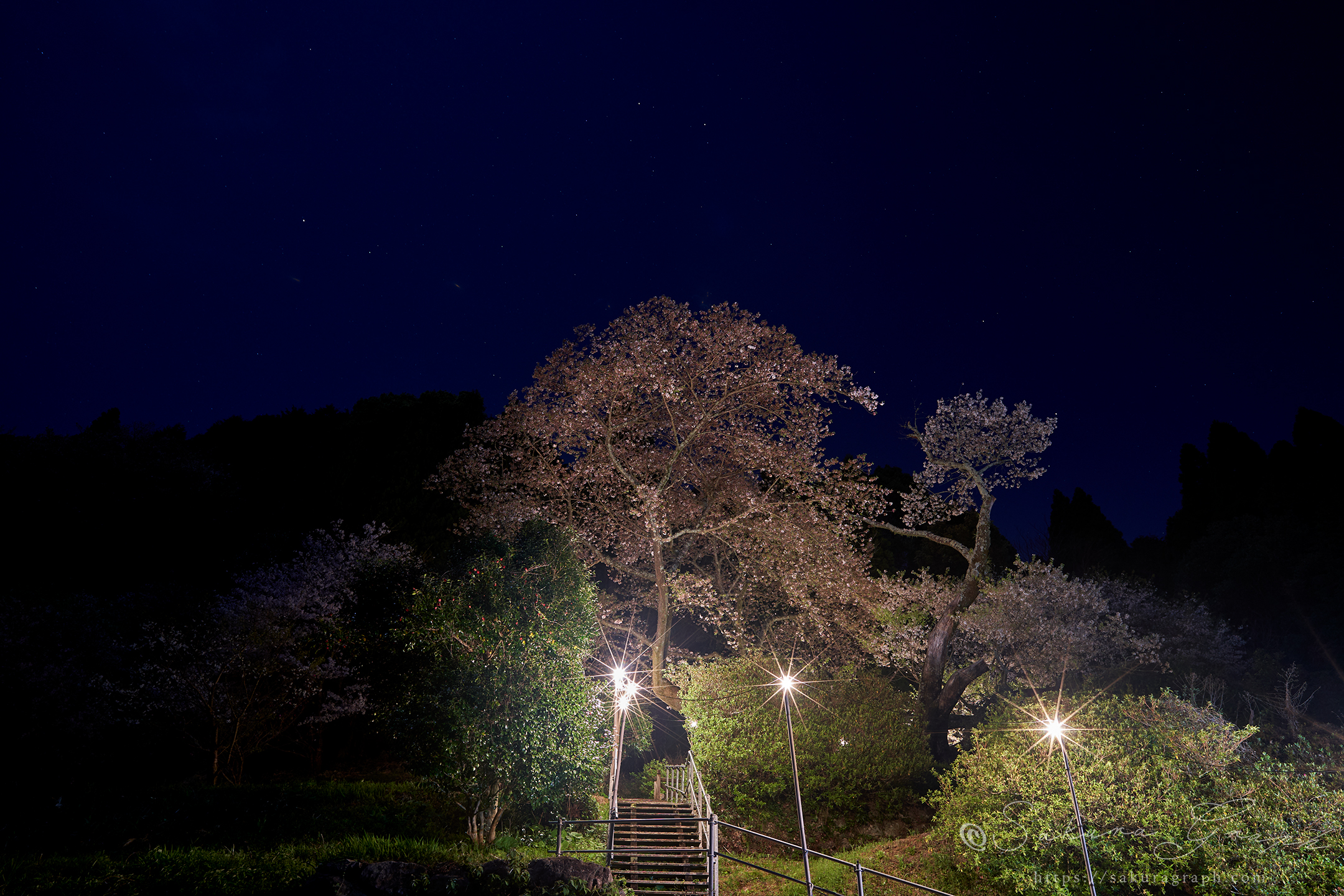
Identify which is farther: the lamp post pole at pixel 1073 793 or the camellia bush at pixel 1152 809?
the lamp post pole at pixel 1073 793

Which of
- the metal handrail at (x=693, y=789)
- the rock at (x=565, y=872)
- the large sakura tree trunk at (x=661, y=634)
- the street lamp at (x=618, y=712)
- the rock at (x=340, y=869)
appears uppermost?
the large sakura tree trunk at (x=661, y=634)

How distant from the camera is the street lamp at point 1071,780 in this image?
1143 centimetres

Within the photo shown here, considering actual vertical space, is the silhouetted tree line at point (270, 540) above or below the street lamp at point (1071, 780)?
above

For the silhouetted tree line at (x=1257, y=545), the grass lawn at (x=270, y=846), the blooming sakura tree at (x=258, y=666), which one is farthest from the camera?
the silhouetted tree line at (x=1257, y=545)

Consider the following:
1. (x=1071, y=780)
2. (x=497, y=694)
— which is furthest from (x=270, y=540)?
(x=1071, y=780)

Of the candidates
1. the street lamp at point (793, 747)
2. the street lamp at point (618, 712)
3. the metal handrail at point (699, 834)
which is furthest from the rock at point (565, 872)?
the street lamp at point (618, 712)

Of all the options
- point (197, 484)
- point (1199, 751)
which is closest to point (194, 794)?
point (197, 484)

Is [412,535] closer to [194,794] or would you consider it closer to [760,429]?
[194,794]

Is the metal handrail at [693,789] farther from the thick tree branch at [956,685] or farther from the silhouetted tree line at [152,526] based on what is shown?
the silhouetted tree line at [152,526]

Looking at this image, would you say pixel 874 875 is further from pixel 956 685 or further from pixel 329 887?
pixel 329 887

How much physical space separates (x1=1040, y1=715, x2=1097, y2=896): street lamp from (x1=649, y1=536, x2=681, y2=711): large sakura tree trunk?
957cm

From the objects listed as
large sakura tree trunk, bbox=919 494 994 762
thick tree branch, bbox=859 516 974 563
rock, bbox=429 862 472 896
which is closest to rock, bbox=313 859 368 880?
rock, bbox=429 862 472 896

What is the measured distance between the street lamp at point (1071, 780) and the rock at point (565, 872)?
787 cm

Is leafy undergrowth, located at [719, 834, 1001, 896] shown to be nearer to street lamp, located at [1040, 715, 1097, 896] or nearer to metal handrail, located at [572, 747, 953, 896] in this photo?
metal handrail, located at [572, 747, 953, 896]
